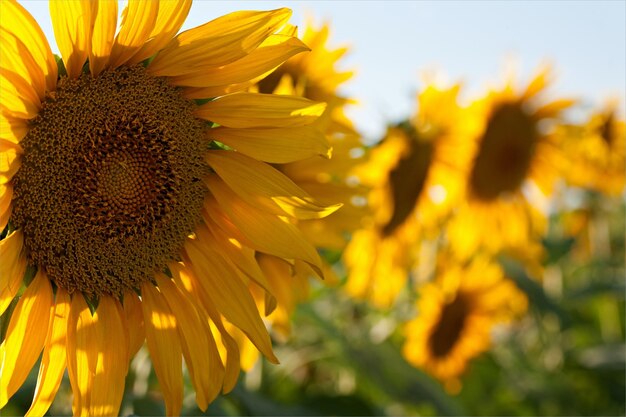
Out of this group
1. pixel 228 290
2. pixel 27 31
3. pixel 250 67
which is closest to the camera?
pixel 27 31

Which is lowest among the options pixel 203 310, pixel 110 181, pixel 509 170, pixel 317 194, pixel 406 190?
pixel 509 170

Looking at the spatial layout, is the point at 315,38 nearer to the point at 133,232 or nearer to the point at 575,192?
the point at 133,232

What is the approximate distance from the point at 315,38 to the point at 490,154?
4.66 feet

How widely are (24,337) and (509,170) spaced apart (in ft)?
9.05

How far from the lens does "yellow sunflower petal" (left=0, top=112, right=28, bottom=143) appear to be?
1.11m

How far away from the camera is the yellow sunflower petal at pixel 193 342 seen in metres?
1.28

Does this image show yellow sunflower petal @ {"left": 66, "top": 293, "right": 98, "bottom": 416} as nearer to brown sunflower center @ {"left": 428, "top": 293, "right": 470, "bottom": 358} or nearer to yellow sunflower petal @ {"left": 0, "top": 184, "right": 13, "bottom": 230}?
yellow sunflower petal @ {"left": 0, "top": 184, "right": 13, "bottom": 230}

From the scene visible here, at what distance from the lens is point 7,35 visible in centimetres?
106

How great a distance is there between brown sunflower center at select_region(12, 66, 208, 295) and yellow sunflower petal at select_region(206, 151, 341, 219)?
5 centimetres

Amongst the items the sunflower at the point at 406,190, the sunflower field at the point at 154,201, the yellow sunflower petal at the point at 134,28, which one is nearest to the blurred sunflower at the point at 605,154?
the sunflower at the point at 406,190

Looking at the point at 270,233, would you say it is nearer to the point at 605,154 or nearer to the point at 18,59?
the point at 18,59

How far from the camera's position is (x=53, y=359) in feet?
4.04

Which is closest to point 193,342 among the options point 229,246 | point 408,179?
point 229,246

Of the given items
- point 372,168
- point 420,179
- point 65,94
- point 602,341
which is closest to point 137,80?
point 65,94
